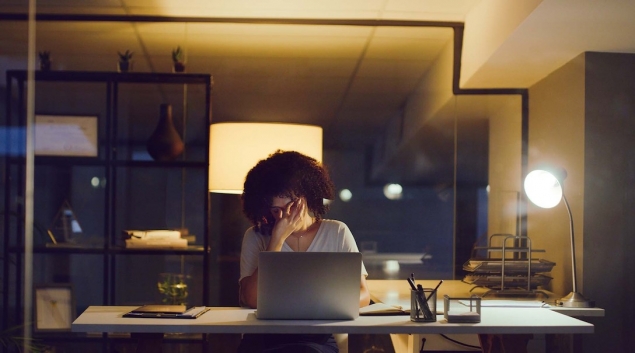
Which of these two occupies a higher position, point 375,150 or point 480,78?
point 480,78

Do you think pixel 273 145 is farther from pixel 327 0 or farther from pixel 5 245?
pixel 5 245

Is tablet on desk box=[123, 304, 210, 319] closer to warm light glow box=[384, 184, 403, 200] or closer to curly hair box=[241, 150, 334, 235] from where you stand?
curly hair box=[241, 150, 334, 235]

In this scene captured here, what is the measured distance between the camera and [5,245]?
13.4 ft

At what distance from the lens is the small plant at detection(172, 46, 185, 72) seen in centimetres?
423

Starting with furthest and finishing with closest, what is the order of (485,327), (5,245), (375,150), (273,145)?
(375,150) < (5,245) < (273,145) < (485,327)

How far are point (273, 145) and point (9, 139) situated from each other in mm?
1580

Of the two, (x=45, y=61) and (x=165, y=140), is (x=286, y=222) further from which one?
(x=45, y=61)

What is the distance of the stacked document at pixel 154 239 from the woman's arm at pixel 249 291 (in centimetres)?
125

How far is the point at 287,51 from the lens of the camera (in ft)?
14.5

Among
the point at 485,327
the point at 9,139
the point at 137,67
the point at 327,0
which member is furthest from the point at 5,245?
the point at 485,327

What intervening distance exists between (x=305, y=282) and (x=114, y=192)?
2.08 m

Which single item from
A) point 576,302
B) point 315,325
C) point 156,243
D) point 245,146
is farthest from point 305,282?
point 156,243

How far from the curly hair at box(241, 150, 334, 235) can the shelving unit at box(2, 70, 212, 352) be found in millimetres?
911

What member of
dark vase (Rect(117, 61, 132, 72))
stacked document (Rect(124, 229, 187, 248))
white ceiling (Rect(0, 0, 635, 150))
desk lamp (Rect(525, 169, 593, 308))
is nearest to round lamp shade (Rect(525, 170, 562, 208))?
desk lamp (Rect(525, 169, 593, 308))
